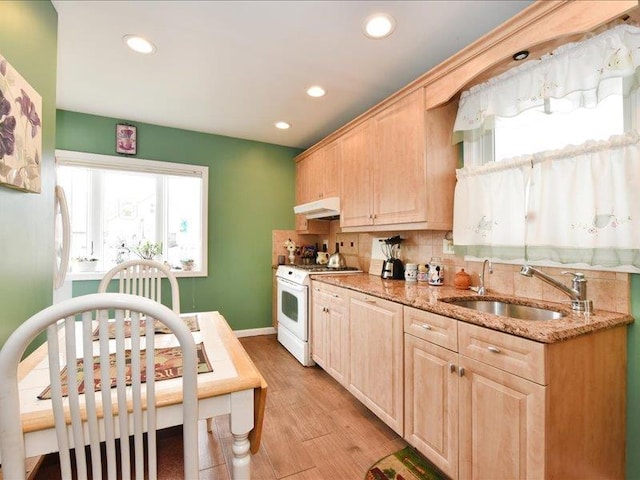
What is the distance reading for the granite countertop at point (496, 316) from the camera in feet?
3.85

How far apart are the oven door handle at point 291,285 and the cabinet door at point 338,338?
1.51 ft

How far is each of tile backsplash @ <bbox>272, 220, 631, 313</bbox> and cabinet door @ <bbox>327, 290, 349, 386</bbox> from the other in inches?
27.2

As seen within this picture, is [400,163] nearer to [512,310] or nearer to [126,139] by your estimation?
[512,310]

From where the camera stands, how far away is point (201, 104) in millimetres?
2908

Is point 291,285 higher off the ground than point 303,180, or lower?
lower

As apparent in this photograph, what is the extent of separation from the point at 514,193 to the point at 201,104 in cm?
275

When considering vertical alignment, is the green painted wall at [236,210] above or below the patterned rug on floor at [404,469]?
above

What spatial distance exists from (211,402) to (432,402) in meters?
1.17

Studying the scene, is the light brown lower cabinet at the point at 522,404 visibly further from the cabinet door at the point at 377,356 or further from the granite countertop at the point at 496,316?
the cabinet door at the point at 377,356

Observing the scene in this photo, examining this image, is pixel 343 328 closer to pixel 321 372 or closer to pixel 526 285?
pixel 321 372

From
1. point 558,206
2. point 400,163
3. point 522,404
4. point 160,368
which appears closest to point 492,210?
point 558,206

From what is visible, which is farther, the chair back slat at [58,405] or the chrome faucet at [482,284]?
the chrome faucet at [482,284]

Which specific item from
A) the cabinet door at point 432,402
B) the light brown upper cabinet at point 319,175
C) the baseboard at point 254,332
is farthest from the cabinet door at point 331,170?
the baseboard at point 254,332

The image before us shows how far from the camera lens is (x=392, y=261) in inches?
107
